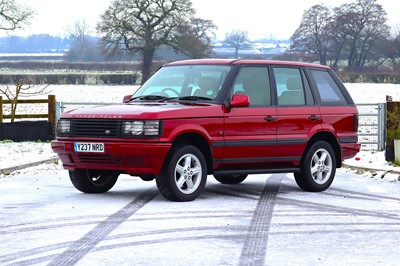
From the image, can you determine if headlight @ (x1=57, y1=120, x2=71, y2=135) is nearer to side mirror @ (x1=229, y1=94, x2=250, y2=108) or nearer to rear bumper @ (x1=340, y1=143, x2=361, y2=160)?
side mirror @ (x1=229, y1=94, x2=250, y2=108)

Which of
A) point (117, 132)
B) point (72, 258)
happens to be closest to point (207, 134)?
point (117, 132)

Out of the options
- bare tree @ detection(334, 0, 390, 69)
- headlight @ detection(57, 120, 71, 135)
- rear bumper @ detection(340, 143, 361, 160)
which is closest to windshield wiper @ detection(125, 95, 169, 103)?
headlight @ detection(57, 120, 71, 135)

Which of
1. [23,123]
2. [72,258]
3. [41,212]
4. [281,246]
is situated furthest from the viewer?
[23,123]

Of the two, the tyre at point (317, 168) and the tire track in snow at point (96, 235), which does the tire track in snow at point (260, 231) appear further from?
the tire track in snow at point (96, 235)

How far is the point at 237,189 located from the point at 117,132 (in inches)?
109

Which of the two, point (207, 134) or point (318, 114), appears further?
point (318, 114)

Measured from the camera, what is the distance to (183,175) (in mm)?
12180

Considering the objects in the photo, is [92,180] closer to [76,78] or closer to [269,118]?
[269,118]

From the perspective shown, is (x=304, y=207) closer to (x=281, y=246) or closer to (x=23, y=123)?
(x=281, y=246)

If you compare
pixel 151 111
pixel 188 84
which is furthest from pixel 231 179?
pixel 151 111

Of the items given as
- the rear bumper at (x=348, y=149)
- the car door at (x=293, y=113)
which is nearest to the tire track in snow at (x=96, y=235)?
the car door at (x=293, y=113)

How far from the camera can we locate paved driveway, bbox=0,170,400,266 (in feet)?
26.8

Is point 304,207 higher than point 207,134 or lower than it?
lower

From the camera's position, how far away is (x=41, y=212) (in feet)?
36.7
